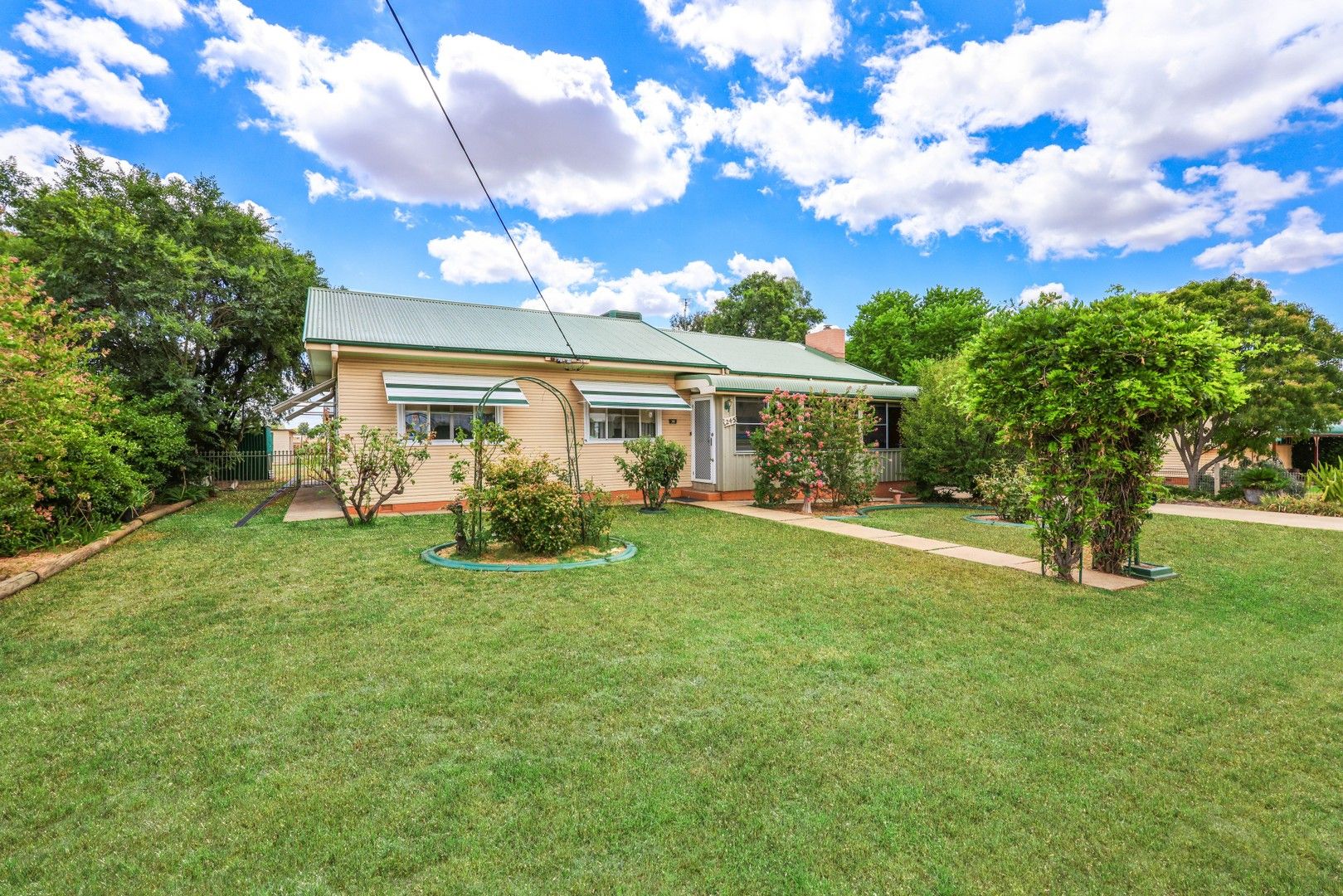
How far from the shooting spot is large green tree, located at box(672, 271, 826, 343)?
34500 mm

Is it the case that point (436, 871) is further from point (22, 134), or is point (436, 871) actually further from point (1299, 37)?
point (22, 134)

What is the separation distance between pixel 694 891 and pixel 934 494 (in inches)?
538

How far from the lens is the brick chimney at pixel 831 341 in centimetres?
1981

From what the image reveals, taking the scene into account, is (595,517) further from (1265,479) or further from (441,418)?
(1265,479)

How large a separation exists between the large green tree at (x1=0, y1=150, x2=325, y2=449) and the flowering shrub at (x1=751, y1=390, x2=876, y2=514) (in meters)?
12.5

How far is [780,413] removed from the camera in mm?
11602

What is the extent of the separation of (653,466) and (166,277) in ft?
40.6

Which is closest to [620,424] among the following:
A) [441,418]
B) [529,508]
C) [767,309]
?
[441,418]

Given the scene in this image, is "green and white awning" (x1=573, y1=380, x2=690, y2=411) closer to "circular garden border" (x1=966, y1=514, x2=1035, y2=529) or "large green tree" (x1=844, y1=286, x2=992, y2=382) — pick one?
"circular garden border" (x1=966, y1=514, x2=1035, y2=529)

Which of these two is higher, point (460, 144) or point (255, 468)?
point (460, 144)

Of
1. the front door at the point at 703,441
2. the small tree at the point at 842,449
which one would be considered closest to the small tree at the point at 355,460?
the front door at the point at 703,441

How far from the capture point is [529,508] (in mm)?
6836

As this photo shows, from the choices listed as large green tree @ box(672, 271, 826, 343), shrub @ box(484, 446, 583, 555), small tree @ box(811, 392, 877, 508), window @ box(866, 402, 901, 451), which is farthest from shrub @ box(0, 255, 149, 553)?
large green tree @ box(672, 271, 826, 343)

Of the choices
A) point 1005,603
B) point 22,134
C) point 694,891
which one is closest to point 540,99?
point 1005,603
